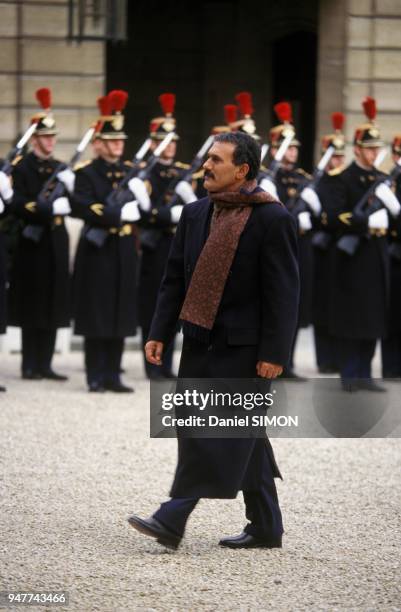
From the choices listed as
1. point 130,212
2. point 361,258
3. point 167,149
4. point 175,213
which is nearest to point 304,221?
point 361,258

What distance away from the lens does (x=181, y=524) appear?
5984 mm

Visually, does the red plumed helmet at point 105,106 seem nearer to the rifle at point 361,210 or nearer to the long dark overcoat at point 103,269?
the long dark overcoat at point 103,269

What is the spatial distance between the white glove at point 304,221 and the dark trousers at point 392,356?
0.99 m

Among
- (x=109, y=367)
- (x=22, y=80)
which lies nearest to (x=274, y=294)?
(x=109, y=367)

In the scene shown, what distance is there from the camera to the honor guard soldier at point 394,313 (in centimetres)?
1153

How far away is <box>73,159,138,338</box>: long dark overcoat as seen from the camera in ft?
35.0

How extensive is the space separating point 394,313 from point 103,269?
2196 millimetres

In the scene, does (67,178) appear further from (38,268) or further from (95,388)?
(95,388)

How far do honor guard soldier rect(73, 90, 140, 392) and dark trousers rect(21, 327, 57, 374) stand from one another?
1.51 feet

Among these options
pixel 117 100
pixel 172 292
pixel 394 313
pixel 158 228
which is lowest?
pixel 394 313

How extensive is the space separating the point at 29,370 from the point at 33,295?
20.3 inches

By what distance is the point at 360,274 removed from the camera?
11094 millimetres

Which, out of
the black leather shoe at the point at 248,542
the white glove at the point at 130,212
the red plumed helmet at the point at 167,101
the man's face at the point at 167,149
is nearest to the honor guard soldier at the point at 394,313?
the man's face at the point at 167,149

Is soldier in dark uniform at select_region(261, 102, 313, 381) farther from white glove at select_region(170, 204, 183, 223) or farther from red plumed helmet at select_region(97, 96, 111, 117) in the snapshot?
red plumed helmet at select_region(97, 96, 111, 117)
